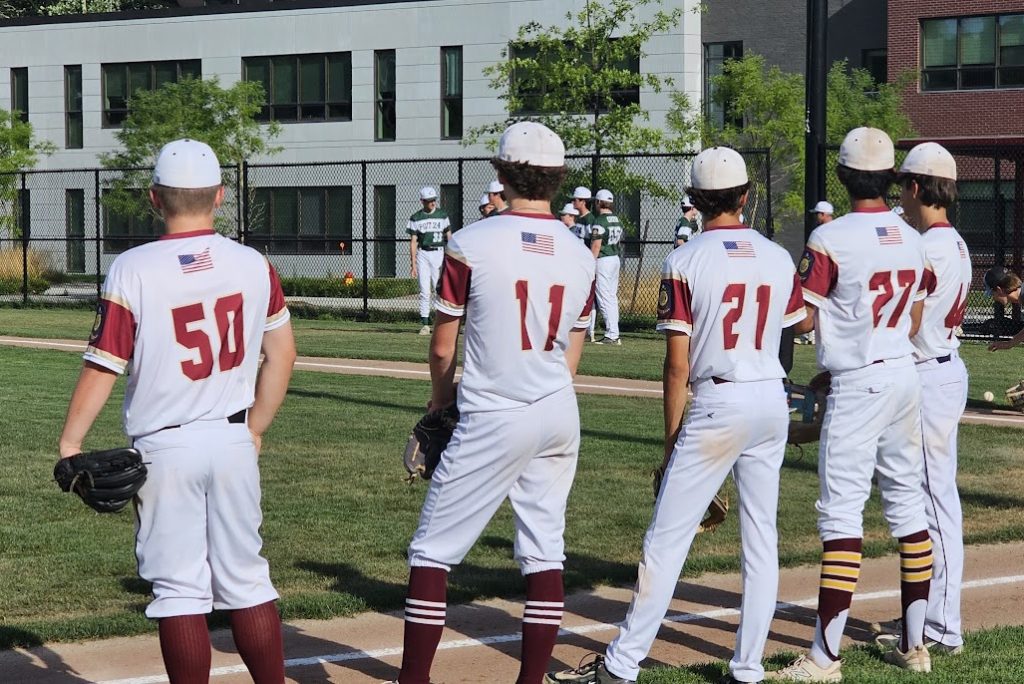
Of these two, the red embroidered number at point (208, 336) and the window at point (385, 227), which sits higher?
the window at point (385, 227)

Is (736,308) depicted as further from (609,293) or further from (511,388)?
(609,293)

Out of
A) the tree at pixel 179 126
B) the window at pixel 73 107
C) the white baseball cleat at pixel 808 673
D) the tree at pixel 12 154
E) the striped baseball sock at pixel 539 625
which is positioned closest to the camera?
the striped baseball sock at pixel 539 625

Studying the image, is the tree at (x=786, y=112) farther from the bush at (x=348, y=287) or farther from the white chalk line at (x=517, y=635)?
the white chalk line at (x=517, y=635)

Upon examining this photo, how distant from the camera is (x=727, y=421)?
5648 mm

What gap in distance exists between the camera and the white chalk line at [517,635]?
6.07 meters

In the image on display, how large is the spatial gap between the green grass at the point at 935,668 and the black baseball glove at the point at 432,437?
4.25 feet

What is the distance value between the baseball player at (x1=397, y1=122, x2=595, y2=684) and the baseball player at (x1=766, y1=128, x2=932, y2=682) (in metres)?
1.16

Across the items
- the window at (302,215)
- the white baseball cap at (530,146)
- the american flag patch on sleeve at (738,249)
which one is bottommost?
the american flag patch on sleeve at (738,249)

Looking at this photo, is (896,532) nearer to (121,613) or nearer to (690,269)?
(690,269)

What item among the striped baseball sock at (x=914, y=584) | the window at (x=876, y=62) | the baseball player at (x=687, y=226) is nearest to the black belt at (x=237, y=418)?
the striped baseball sock at (x=914, y=584)

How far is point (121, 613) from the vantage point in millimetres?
6969

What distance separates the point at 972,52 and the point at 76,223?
90.7ft

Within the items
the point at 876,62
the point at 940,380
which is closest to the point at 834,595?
the point at 940,380

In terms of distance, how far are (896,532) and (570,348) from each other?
179cm
